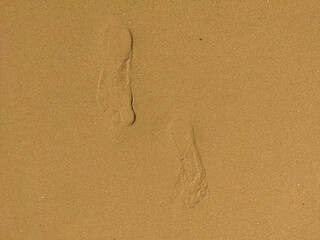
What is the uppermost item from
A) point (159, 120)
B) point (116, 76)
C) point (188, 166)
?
point (116, 76)

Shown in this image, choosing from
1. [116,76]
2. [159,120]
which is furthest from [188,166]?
[116,76]

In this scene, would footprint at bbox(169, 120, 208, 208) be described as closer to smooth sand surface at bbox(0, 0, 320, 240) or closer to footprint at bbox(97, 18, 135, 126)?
smooth sand surface at bbox(0, 0, 320, 240)

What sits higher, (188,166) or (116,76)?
(116,76)

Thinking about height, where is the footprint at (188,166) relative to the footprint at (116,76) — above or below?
below

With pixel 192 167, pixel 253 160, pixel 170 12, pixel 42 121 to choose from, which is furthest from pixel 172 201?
pixel 170 12

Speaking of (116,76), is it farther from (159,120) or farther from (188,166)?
(188,166)

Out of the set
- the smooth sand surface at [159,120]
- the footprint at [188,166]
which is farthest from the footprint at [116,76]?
the footprint at [188,166]

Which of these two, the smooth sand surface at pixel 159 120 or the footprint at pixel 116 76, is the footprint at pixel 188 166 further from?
the footprint at pixel 116 76
